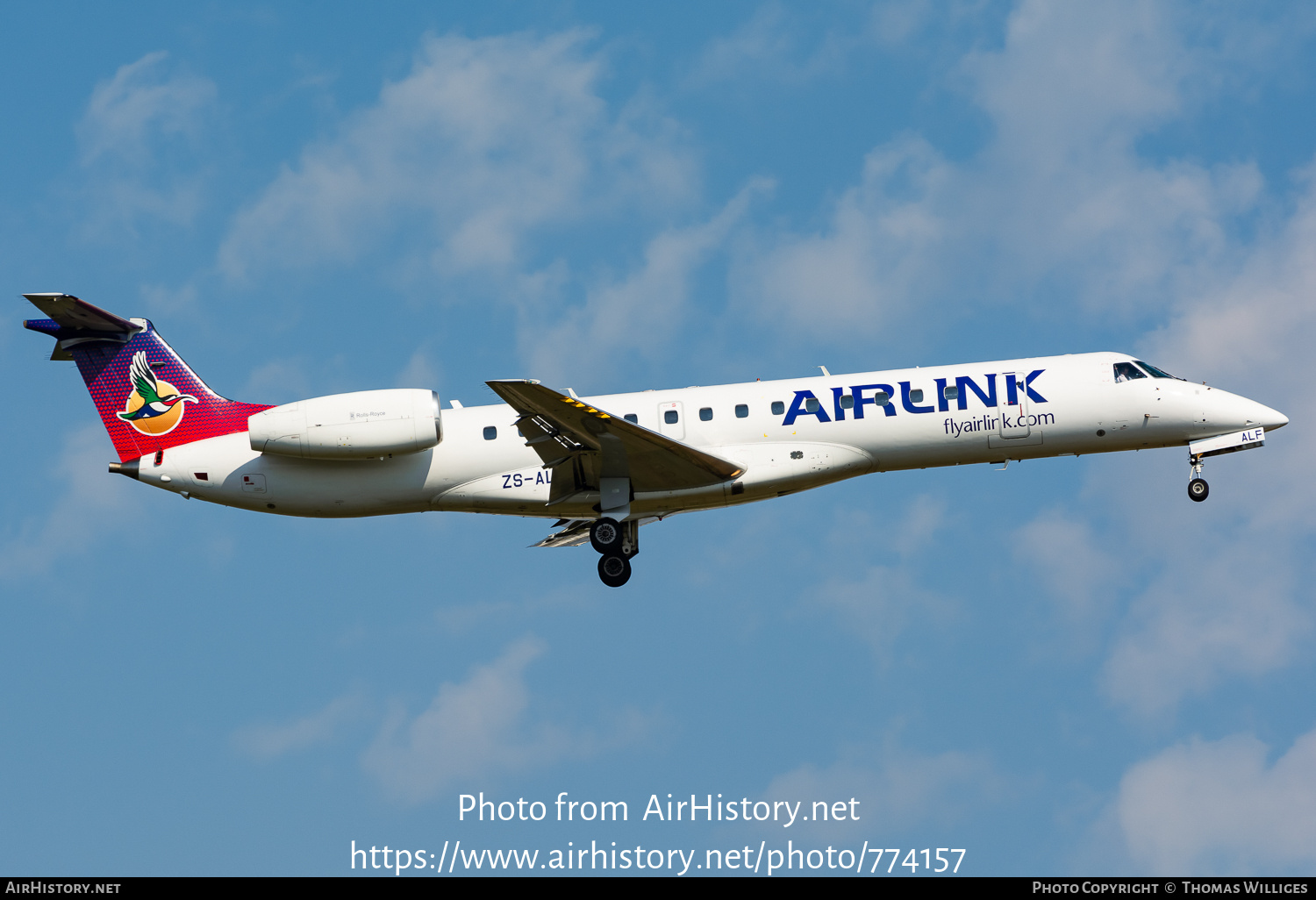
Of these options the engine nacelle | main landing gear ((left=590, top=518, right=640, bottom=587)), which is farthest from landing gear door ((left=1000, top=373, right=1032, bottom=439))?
the engine nacelle

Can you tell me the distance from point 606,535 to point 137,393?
9463 millimetres

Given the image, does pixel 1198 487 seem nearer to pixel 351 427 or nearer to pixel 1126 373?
pixel 1126 373

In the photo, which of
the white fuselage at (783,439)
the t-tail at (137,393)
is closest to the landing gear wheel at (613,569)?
the white fuselage at (783,439)

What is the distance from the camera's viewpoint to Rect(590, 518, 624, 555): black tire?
84.6 feet

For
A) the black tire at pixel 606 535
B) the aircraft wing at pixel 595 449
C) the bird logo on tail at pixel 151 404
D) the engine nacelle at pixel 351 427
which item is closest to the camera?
the aircraft wing at pixel 595 449

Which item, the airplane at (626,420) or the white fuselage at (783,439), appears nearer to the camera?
the airplane at (626,420)

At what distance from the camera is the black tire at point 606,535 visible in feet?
84.6

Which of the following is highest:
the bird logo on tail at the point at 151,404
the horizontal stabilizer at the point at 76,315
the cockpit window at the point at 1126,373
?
the horizontal stabilizer at the point at 76,315

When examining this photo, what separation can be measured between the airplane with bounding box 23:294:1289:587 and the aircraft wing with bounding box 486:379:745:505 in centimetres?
5

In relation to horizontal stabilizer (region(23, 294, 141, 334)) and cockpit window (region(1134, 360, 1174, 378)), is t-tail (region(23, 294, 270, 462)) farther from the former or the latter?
cockpit window (region(1134, 360, 1174, 378))

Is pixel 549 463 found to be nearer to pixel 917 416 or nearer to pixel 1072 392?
pixel 917 416

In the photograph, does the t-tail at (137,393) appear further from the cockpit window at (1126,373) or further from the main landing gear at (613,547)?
the cockpit window at (1126,373)

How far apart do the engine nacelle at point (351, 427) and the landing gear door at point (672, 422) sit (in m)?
4.13
